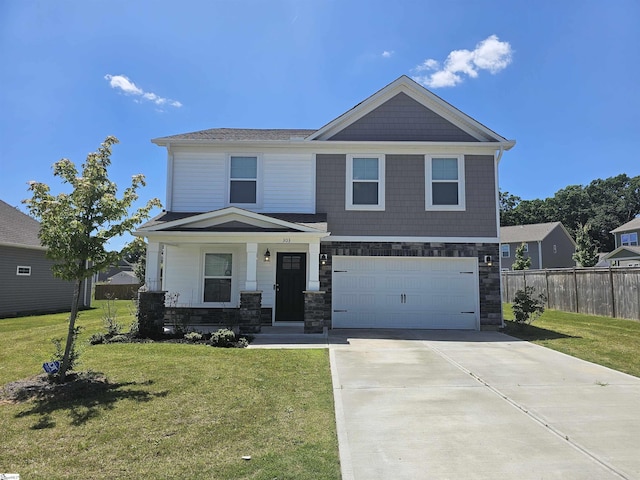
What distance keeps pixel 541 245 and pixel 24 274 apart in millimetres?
38063

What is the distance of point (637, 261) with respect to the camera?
32.1 m

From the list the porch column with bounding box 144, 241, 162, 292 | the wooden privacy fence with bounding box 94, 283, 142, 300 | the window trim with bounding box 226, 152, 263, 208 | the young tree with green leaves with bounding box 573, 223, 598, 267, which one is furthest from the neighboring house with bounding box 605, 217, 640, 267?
the wooden privacy fence with bounding box 94, 283, 142, 300

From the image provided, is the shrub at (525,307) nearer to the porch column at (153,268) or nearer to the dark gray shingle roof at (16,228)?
the porch column at (153,268)

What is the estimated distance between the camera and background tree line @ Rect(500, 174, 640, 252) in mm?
58594

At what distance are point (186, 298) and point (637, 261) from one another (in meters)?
34.9

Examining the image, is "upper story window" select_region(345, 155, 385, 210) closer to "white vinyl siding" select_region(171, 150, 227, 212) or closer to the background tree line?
"white vinyl siding" select_region(171, 150, 227, 212)

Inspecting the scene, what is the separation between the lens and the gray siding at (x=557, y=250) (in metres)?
37.6

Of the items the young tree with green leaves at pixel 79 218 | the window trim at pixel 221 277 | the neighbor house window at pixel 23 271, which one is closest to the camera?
the young tree with green leaves at pixel 79 218

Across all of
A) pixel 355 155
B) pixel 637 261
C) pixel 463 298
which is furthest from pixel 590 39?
pixel 637 261

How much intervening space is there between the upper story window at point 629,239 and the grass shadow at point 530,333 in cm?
3144

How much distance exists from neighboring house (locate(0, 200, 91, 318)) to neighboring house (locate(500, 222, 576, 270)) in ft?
109

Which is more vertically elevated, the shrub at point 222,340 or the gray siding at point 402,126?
the gray siding at point 402,126

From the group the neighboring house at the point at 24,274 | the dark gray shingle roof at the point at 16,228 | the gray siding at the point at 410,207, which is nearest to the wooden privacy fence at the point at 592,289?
the gray siding at the point at 410,207

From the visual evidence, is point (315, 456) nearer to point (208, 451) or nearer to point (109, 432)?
point (208, 451)
